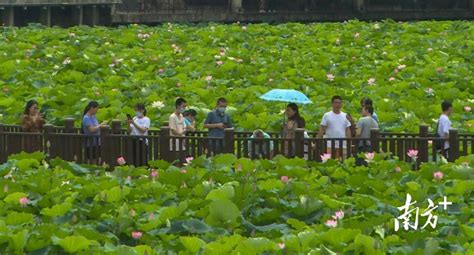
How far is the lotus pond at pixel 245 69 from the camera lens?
20.5 metres

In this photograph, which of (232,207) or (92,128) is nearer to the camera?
(232,207)

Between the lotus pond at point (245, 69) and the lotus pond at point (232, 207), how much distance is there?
19.9 feet

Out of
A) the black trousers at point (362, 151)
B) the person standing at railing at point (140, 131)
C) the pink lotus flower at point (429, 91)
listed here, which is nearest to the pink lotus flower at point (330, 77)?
the pink lotus flower at point (429, 91)

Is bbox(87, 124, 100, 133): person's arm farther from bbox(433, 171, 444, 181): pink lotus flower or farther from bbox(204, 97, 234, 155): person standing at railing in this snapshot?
bbox(433, 171, 444, 181): pink lotus flower

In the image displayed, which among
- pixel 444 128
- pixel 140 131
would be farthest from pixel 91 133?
pixel 444 128

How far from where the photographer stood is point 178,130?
16.0 m

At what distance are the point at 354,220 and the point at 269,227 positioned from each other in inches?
27.2

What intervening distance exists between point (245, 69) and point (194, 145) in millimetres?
10331

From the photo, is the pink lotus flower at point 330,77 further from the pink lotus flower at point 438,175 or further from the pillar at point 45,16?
the pillar at point 45,16

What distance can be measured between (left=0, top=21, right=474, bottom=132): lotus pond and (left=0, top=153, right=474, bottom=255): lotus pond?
6.07 m

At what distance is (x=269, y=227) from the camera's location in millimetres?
10383

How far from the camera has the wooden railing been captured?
46.8 feet

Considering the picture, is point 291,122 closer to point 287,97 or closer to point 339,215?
point 287,97

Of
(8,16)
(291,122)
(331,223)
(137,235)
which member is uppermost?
(8,16)
